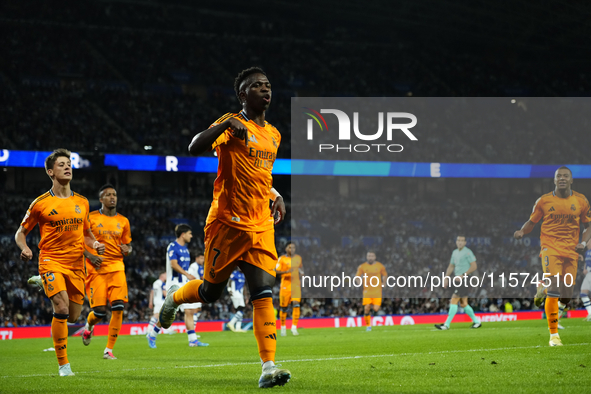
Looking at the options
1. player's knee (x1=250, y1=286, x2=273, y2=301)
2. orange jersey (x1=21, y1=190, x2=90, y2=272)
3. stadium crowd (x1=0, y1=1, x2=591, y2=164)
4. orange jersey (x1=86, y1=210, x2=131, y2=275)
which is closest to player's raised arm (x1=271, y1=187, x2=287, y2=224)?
player's knee (x1=250, y1=286, x2=273, y2=301)

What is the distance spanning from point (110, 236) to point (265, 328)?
6125 millimetres

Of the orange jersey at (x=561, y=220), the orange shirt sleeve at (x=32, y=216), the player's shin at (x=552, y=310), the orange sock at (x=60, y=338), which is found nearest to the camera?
the orange sock at (x=60, y=338)

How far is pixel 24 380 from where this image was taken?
7.68 m

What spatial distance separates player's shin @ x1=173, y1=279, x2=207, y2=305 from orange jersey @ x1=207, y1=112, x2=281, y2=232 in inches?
33.8

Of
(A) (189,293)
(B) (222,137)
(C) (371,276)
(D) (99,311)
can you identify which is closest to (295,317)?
(C) (371,276)

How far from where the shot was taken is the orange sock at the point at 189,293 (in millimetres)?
6848

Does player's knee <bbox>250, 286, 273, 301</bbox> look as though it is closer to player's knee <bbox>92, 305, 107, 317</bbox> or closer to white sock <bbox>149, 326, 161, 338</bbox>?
player's knee <bbox>92, 305, 107, 317</bbox>

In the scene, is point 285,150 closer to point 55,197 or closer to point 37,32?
point 37,32

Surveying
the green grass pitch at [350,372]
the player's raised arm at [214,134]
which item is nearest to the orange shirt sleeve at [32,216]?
the green grass pitch at [350,372]

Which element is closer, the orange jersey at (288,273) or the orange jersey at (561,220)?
the orange jersey at (561,220)

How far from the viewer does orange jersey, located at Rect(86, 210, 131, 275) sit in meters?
11.4

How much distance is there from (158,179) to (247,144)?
3385 cm

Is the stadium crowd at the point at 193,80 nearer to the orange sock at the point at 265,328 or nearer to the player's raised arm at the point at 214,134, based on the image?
the orange sock at the point at 265,328

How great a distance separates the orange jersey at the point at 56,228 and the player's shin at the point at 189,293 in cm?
224
